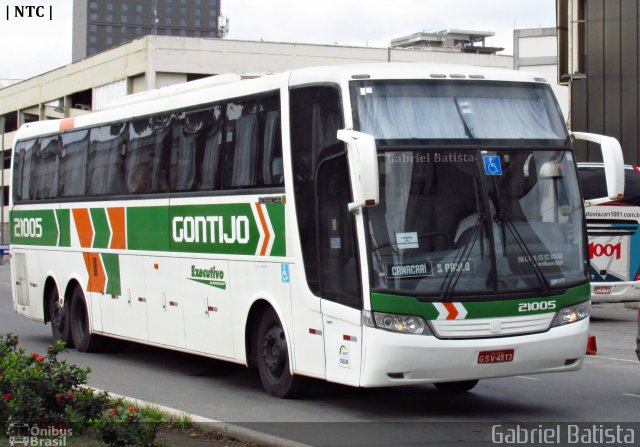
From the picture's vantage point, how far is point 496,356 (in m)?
10.6

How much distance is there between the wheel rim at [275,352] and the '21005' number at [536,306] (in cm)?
261

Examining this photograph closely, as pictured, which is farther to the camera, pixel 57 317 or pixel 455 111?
pixel 57 317

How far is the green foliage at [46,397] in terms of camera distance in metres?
9.29

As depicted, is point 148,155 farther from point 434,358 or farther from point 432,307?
point 434,358

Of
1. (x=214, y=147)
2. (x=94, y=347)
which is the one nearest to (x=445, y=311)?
(x=214, y=147)

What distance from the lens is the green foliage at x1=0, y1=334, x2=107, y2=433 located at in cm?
929

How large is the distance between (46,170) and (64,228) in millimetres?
1422

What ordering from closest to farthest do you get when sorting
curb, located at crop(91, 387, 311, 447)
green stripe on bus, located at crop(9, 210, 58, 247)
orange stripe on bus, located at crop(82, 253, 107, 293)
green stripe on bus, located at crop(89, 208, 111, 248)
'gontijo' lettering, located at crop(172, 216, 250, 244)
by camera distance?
curb, located at crop(91, 387, 311, 447), 'gontijo' lettering, located at crop(172, 216, 250, 244), green stripe on bus, located at crop(89, 208, 111, 248), orange stripe on bus, located at crop(82, 253, 107, 293), green stripe on bus, located at crop(9, 210, 58, 247)

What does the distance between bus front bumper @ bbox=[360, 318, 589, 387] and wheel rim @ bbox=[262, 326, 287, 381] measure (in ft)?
5.77

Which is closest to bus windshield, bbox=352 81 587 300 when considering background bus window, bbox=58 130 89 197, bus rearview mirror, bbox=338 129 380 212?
bus rearview mirror, bbox=338 129 380 212

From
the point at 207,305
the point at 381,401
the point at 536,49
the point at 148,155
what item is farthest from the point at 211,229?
the point at 536,49

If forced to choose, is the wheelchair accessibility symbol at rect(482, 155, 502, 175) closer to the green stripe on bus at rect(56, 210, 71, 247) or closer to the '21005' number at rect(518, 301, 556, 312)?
the '21005' number at rect(518, 301, 556, 312)

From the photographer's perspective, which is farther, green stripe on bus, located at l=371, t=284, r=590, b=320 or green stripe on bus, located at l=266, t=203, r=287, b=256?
green stripe on bus, located at l=266, t=203, r=287, b=256

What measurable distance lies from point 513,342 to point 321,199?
2282mm
